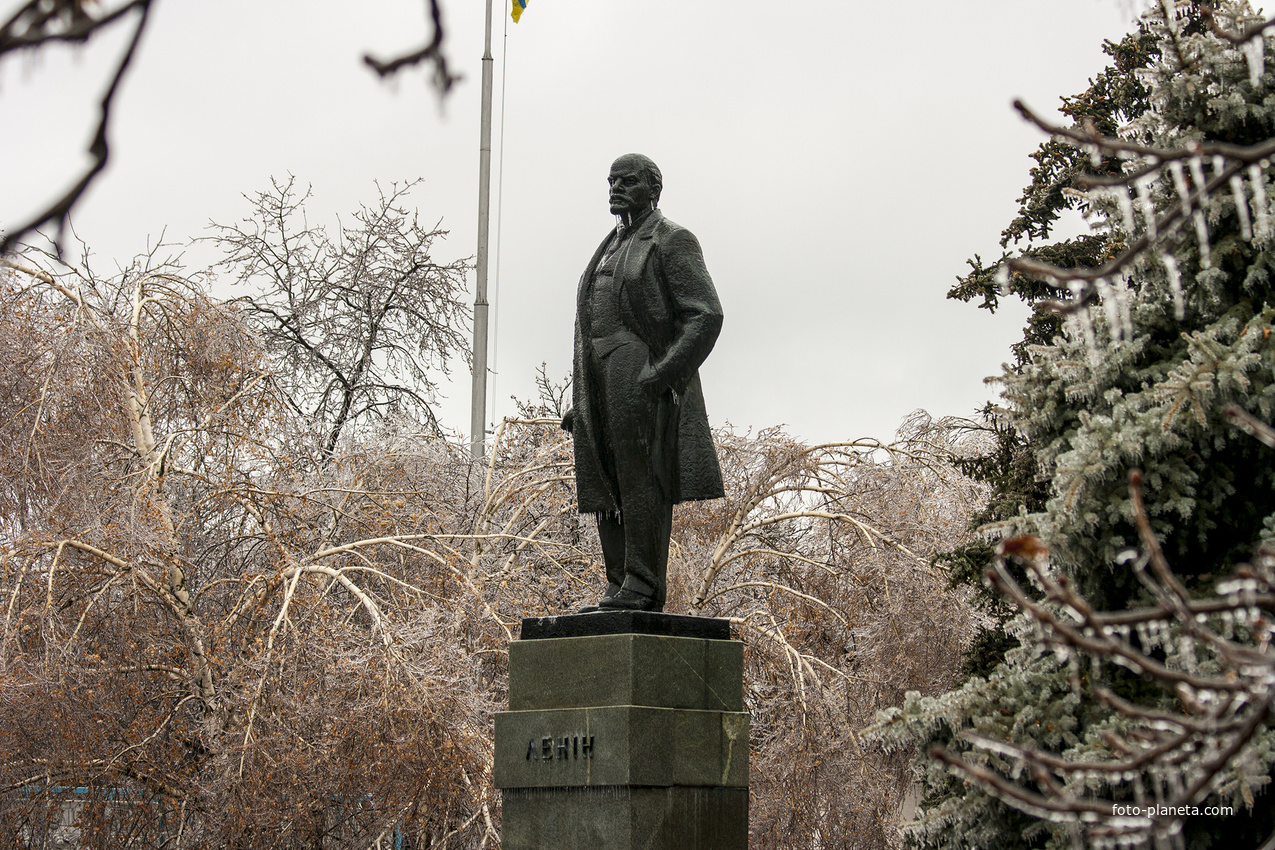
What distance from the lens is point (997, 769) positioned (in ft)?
22.5

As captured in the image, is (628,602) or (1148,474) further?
(1148,474)

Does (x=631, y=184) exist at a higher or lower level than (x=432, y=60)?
higher

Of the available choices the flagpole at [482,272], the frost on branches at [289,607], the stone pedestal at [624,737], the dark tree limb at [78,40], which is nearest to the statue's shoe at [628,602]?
the stone pedestal at [624,737]

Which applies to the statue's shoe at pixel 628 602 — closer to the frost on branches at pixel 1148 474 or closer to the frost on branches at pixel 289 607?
the frost on branches at pixel 1148 474

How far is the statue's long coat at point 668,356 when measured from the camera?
7055mm

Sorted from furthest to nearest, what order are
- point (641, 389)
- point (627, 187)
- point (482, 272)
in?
1. point (482, 272)
2. point (627, 187)
3. point (641, 389)

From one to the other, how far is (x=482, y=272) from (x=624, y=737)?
15556 millimetres

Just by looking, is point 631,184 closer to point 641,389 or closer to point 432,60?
point 641,389

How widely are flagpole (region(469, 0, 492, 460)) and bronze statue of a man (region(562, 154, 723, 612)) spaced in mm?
11169

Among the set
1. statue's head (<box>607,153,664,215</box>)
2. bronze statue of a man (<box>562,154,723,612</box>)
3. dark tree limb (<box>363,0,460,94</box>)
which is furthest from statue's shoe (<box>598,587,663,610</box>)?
dark tree limb (<box>363,0,460,94</box>)

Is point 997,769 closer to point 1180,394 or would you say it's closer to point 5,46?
point 1180,394

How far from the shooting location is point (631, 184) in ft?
24.1

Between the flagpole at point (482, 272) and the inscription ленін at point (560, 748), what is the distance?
38.6 feet

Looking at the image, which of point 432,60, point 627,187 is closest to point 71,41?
point 432,60
